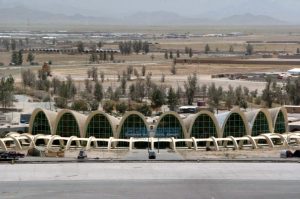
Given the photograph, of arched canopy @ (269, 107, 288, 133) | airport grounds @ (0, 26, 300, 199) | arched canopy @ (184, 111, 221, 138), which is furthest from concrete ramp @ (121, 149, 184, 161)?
arched canopy @ (269, 107, 288, 133)

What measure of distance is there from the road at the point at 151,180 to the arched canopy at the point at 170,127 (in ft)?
26.8

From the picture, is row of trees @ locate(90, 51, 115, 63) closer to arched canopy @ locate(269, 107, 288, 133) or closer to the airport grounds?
arched canopy @ locate(269, 107, 288, 133)

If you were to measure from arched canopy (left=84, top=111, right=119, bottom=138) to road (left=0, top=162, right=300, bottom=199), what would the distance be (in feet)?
28.5

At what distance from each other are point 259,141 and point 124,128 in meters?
9.40

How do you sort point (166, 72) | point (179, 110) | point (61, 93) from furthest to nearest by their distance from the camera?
point (166, 72) → point (61, 93) → point (179, 110)

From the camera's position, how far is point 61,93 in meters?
82.3

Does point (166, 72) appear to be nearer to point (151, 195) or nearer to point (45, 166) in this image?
point (45, 166)

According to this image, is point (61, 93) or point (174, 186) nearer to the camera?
point (174, 186)

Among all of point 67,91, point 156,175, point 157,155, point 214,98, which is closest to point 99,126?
point 157,155

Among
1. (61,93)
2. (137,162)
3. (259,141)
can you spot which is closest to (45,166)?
(137,162)

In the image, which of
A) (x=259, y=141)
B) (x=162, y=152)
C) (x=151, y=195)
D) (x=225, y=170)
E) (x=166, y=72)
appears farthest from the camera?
(x=166, y=72)

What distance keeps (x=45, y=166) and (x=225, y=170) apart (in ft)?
33.2

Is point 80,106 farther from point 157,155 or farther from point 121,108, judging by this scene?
point 157,155

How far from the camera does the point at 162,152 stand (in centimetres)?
5006
